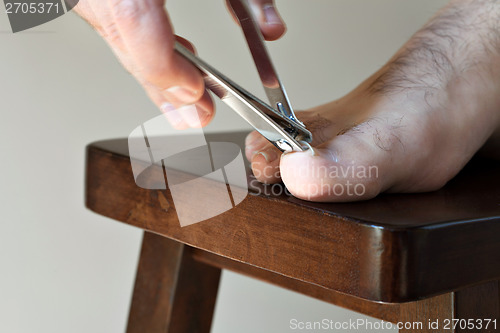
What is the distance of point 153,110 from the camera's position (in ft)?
3.76

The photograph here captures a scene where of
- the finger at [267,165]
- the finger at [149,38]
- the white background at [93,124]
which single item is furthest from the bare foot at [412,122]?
the white background at [93,124]

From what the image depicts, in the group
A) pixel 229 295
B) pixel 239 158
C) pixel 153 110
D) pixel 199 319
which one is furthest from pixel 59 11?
pixel 229 295

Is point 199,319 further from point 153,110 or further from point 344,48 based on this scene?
point 344,48

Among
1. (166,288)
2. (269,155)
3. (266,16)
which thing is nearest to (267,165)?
(269,155)

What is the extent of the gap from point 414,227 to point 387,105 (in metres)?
0.15

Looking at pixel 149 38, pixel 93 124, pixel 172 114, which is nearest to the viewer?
pixel 149 38

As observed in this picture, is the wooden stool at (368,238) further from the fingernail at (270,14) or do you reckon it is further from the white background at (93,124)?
the white background at (93,124)

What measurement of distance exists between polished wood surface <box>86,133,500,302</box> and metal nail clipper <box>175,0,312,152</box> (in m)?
0.04

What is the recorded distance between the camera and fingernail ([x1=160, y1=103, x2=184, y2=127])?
1.37ft

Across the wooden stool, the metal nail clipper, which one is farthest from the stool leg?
the metal nail clipper

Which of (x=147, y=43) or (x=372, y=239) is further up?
(x=147, y=43)

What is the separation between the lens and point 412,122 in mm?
463

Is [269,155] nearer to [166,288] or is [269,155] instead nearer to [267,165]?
[267,165]

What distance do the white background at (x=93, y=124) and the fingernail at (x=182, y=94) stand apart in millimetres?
671
